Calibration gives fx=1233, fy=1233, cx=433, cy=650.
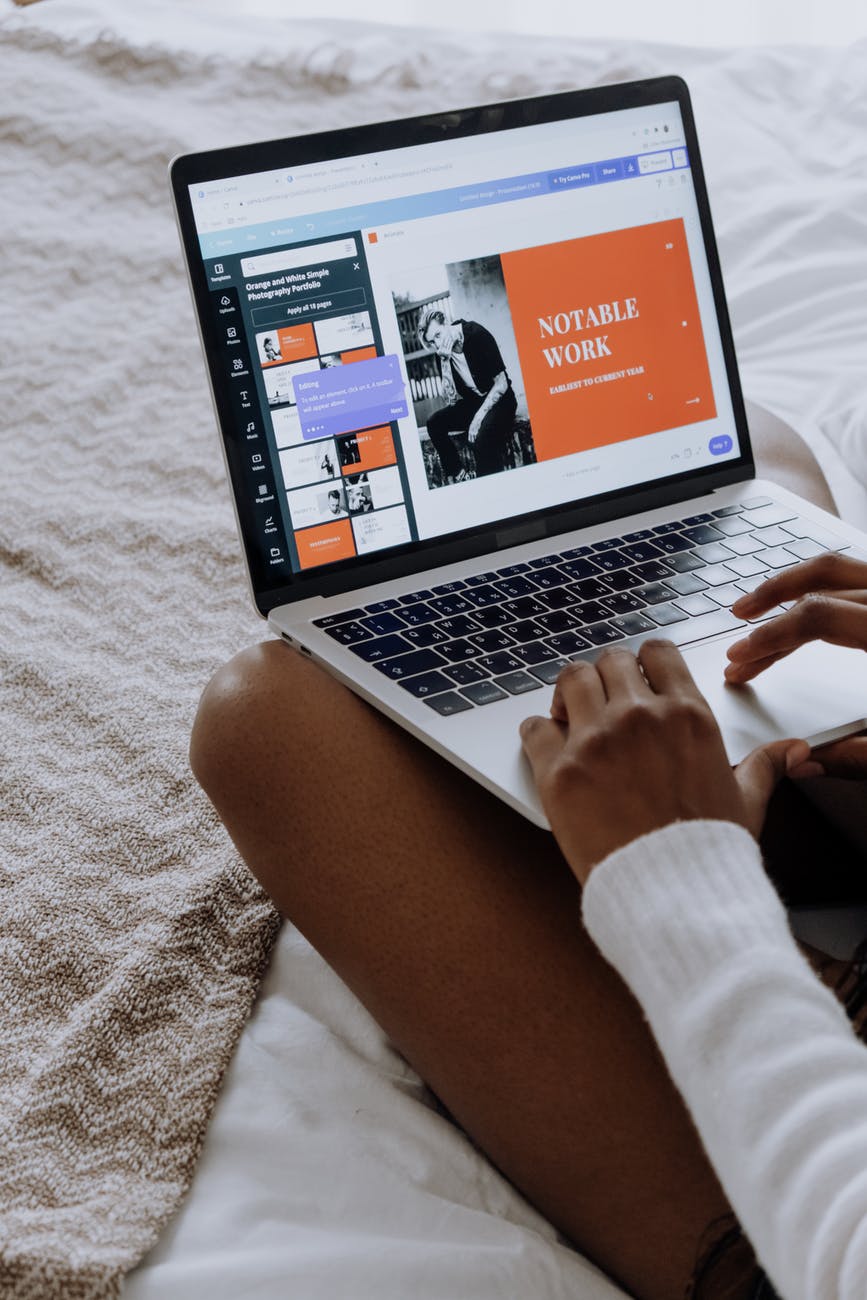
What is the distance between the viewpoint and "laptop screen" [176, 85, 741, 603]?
75cm

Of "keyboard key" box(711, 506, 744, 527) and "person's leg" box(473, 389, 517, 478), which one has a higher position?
"person's leg" box(473, 389, 517, 478)

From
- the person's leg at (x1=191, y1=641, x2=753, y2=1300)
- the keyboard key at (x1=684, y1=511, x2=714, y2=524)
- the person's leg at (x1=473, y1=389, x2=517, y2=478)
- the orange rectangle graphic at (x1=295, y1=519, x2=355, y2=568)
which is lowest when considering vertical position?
the person's leg at (x1=191, y1=641, x2=753, y2=1300)

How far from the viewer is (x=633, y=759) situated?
0.55m

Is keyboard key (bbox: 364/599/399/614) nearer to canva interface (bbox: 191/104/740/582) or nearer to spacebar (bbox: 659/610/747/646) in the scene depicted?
canva interface (bbox: 191/104/740/582)

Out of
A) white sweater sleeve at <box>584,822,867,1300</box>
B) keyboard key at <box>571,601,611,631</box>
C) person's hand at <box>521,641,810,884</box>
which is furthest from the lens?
keyboard key at <box>571,601,611,631</box>

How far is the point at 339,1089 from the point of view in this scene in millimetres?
668

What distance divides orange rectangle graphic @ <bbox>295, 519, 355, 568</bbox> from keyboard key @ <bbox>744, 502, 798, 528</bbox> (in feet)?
0.95

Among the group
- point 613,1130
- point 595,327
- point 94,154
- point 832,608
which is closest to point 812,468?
point 595,327

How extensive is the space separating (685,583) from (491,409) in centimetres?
17

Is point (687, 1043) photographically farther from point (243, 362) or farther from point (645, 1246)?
point (243, 362)

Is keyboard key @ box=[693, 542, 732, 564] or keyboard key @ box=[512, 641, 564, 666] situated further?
keyboard key @ box=[693, 542, 732, 564]

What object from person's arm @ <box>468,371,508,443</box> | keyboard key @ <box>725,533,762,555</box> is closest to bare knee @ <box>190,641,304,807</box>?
person's arm @ <box>468,371,508,443</box>

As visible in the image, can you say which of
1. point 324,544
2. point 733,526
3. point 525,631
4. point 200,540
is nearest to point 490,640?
point 525,631

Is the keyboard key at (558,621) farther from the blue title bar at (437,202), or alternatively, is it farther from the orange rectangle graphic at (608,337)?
the blue title bar at (437,202)
